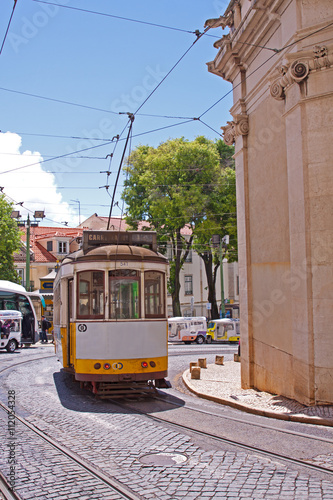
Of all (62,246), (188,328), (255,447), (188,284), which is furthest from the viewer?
(62,246)

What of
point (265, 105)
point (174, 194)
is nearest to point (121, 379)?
point (265, 105)

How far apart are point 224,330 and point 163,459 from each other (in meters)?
30.2

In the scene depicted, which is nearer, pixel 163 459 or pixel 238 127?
pixel 163 459

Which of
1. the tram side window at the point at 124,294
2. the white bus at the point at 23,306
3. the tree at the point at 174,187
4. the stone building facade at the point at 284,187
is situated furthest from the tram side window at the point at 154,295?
the tree at the point at 174,187

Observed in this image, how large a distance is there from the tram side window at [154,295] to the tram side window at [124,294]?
20 centimetres

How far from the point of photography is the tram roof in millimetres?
10852

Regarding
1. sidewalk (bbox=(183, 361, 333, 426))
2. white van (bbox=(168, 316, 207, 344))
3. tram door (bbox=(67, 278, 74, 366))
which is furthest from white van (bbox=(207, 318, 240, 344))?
tram door (bbox=(67, 278, 74, 366))

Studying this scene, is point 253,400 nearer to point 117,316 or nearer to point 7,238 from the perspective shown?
point 117,316

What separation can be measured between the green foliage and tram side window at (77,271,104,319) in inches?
1042

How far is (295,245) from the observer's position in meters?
10.4

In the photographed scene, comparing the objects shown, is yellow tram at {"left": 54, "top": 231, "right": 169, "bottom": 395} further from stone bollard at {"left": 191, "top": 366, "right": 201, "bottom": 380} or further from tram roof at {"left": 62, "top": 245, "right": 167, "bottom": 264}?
stone bollard at {"left": 191, "top": 366, "right": 201, "bottom": 380}

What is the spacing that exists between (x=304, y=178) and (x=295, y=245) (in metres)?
1.25

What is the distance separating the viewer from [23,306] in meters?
29.2

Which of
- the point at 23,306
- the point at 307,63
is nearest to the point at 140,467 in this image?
the point at 307,63
